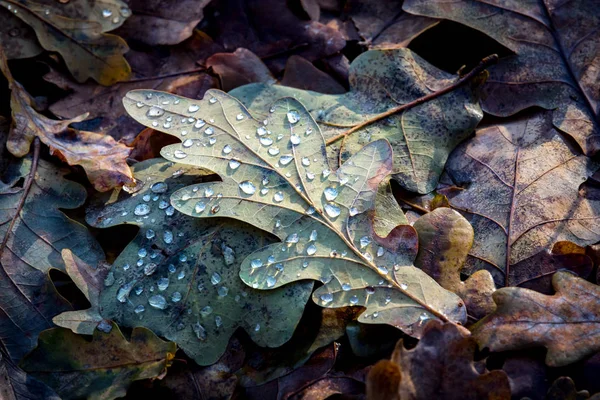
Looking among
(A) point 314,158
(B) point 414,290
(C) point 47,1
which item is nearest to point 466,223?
(B) point 414,290

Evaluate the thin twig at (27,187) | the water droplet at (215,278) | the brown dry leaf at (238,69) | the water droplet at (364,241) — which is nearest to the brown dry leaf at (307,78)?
the brown dry leaf at (238,69)

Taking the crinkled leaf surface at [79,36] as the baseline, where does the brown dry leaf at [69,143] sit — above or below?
below

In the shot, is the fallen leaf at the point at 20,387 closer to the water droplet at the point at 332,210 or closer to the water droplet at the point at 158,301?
the water droplet at the point at 158,301

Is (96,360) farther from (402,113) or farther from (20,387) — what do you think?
(402,113)

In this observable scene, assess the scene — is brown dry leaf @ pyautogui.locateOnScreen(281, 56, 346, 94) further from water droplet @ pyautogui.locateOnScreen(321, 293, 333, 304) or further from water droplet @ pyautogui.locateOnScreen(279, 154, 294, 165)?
water droplet @ pyautogui.locateOnScreen(321, 293, 333, 304)

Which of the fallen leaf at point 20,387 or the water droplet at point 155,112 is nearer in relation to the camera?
the fallen leaf at point 20,387

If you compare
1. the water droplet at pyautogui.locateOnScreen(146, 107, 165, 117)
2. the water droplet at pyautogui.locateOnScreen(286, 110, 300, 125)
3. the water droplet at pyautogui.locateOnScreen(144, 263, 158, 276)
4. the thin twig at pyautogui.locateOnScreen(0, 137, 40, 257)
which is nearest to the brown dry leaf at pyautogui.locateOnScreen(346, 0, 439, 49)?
the water droplet at pyautogui.locateOnScreen(286, 110, 300, 125)

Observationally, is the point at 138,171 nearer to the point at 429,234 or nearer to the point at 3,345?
the point at 3,345
